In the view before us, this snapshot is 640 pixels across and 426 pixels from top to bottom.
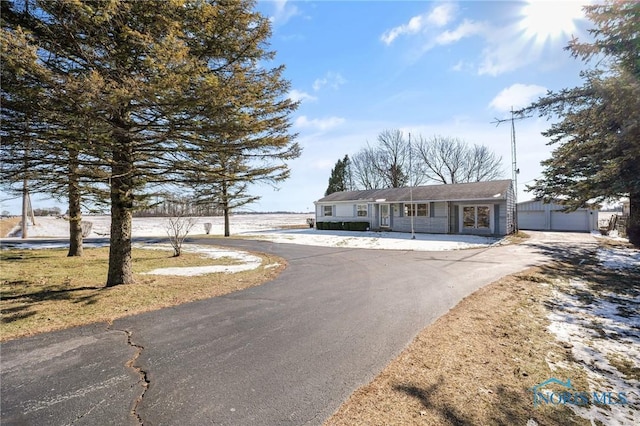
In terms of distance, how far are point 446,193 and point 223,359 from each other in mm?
22799

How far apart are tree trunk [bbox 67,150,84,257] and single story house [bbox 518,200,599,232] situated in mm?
28315

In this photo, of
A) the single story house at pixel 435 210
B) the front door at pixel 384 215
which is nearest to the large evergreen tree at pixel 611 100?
the single story house at pixel 435 210

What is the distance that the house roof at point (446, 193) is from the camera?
69.7 feet

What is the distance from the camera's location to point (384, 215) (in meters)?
26.5

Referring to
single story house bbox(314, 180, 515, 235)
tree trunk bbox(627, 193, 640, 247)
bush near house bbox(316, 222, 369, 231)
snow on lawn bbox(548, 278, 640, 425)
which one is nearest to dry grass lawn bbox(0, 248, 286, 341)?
snow on lawn bbox(548, 278, 640, 425)

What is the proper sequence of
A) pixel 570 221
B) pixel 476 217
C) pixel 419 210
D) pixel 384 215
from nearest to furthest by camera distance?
pixel 476 217 → pixel 419 210 → pixel 570 221 → pixel 384 215

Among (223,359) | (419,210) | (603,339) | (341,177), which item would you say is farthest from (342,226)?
(223,359)

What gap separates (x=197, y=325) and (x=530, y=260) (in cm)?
1168

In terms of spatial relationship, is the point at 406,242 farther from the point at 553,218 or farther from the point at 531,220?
the point at 553,218

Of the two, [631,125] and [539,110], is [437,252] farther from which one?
[631,125]

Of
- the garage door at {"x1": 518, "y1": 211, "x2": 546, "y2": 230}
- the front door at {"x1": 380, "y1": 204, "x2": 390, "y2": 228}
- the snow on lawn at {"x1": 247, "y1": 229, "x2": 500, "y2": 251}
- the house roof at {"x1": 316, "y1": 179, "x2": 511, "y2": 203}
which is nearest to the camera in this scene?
the snow on lawn at {"x1": 247, "y1": 229, "x2": 500, "y2": 251}

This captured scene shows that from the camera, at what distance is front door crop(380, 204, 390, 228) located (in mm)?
26141

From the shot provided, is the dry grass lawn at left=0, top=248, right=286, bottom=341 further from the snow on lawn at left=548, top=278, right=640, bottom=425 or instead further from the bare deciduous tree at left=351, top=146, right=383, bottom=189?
the bare deciduous tree at left=351, top=146, right=383, bottom=189

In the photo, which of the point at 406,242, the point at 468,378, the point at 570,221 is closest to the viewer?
the point at 468,378
